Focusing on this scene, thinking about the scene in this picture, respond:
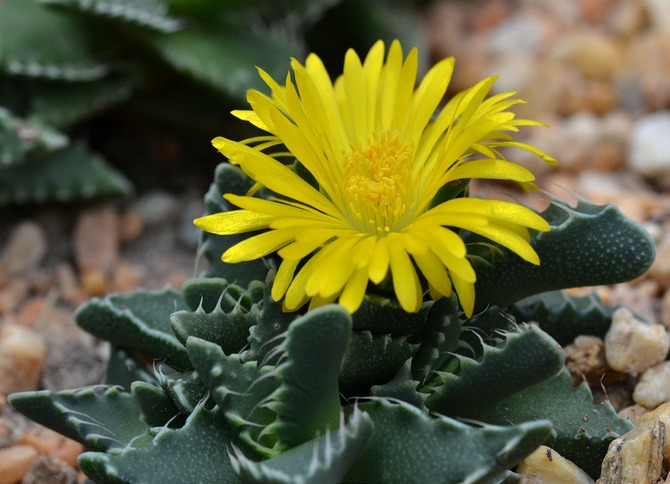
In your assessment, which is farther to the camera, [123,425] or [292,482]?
[123,425]

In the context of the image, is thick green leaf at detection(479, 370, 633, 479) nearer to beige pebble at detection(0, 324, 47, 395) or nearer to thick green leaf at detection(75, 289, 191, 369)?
thick green leaf at detection(75, 289, 191, 369)

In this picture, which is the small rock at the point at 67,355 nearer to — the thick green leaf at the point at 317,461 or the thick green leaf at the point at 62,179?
the thick green leaf at the point at 62,179

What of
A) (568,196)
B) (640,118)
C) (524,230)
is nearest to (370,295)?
(524,230)

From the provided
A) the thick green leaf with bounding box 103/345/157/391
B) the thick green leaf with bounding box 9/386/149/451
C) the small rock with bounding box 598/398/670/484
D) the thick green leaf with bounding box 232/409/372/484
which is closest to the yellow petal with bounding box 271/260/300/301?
the thick green leaf with bounding box 232/409/372/484

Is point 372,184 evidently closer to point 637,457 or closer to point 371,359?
point 371,359

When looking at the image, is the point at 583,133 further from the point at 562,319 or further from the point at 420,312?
the point at 420,312

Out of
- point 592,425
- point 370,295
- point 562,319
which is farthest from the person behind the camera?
point 562,319
